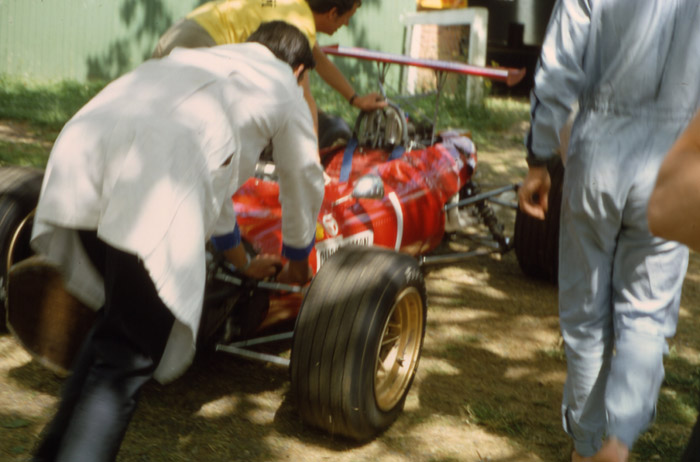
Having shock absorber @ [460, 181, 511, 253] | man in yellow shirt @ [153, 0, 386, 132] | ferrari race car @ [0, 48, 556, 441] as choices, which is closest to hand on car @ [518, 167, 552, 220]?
ferrari race car @ [0, 48, 556, 441]

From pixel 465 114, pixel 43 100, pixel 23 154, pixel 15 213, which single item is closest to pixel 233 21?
pixel 15 213

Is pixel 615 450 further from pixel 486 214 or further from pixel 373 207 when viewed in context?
pixel 486 214

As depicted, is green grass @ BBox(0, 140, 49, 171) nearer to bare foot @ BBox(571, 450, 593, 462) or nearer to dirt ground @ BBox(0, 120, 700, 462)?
dirt ground @ BBox(0, 120, 700, 462)

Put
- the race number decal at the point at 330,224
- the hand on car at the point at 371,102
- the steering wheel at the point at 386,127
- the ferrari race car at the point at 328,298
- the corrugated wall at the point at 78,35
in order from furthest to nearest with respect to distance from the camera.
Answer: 1. the corrugated wall at the point at 78,35
2. the steering wheel at the point at 386,127
3. the hand on car at the point at 371,102
4. the race number decal at the point at 330,224
5. the ferrari race car at the point at 328,298

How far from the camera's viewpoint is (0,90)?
11.2 metres

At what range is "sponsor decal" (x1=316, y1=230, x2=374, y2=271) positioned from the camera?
4016 mm

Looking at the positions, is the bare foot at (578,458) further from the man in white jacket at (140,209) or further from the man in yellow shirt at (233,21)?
the man in yellow shirt at (233,21)

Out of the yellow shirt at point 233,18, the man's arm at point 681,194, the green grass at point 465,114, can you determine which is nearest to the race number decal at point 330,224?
the yellow shirt at point 233,18

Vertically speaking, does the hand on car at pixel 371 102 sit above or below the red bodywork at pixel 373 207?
above

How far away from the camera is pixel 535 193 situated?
3113 millimetres

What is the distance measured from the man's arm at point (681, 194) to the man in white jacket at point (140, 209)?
1.49 metres

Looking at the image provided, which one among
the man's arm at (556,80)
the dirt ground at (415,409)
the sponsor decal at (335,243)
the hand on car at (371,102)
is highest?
the man's arm at (556,80)

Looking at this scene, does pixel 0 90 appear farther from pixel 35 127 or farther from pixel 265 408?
pixel 265 408

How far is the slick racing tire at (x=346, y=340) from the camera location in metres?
3.33
